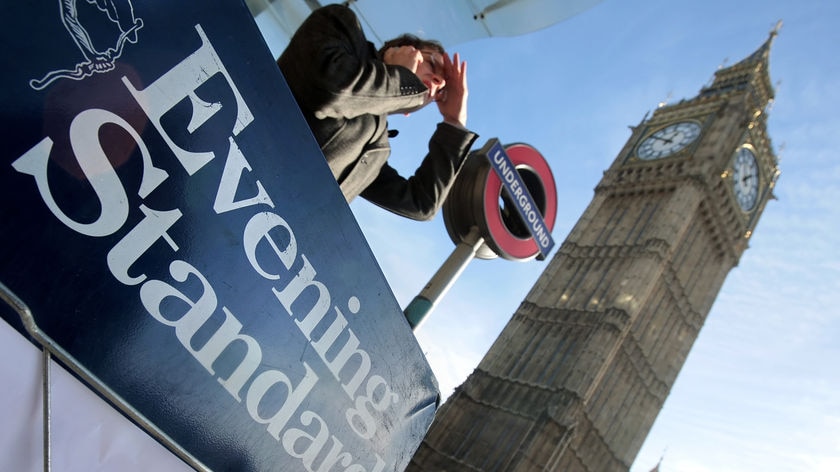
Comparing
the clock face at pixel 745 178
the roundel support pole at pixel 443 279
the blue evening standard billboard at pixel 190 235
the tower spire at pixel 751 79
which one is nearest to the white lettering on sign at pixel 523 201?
the roundel support pole at pixel 443 279

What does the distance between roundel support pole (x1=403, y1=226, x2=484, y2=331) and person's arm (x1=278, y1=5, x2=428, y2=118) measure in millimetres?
1025

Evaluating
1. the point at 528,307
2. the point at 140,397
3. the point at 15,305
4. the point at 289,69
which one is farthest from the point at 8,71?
the point at 528,307

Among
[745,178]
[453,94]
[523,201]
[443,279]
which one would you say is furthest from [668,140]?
[453,94]

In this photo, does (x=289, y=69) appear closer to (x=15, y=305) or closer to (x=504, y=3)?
(x=15, y=305)

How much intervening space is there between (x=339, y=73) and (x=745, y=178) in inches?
1437

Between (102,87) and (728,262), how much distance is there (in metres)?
38.0

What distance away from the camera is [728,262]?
34719 millimetres

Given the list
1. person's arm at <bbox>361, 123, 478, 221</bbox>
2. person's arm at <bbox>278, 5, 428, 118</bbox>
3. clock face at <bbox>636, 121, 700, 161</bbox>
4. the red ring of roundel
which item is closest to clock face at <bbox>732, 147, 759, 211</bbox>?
clock face at <bbox>636, 121, 700, 161</bbox>

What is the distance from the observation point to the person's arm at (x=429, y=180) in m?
2.70

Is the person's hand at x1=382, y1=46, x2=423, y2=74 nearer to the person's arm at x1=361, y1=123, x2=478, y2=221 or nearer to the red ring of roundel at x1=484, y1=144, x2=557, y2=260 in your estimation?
the person's arm at x1=361, y1=123, x2=478, y2=221

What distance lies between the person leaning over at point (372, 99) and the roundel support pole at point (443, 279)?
0.34m

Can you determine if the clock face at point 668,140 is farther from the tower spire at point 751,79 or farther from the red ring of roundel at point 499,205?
the red ring of roundel at point 499,205

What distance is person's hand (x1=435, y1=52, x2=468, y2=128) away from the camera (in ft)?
8.71

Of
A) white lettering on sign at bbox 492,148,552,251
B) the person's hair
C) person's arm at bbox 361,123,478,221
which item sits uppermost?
white lettering on sign at bbox 492,148,552,251
